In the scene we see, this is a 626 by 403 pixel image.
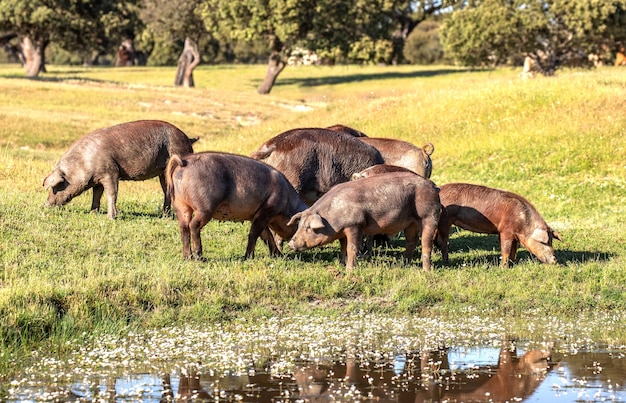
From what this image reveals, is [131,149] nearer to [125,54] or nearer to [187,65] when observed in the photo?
[187,65]

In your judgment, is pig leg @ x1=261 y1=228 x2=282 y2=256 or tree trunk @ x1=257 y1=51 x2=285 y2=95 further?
tree trunk @ x1=257 y1=51 x2=285 y2=95

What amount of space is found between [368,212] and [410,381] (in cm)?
395

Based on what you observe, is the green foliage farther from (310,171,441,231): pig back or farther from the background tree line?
(310,171,441,231): pig back

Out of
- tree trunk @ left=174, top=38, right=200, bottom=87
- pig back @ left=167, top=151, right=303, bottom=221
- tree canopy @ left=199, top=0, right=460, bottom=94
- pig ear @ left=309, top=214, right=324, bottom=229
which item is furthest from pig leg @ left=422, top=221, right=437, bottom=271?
tree trunk @ left=174, top=38, right=200, bottom=87

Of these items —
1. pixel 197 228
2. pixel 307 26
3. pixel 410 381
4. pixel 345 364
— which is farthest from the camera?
pixel 307 26

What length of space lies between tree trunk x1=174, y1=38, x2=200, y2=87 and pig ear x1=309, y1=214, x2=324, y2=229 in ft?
168

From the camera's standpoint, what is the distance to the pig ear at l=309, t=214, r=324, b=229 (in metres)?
11.6

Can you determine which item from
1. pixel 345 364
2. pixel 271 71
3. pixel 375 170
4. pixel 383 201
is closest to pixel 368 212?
pixel 383 201

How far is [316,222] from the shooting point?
1157 centimetres

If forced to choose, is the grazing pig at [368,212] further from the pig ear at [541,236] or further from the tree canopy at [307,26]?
the tree canopy at [307,26]

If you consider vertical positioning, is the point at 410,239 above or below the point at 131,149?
below

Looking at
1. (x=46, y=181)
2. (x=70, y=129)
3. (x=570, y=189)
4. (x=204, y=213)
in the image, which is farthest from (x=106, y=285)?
(x=70, y=129)

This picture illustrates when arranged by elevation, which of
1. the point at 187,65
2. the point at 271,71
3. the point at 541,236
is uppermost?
the point at 187,65

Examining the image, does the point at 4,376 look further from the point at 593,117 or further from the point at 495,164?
the point at 593,117
